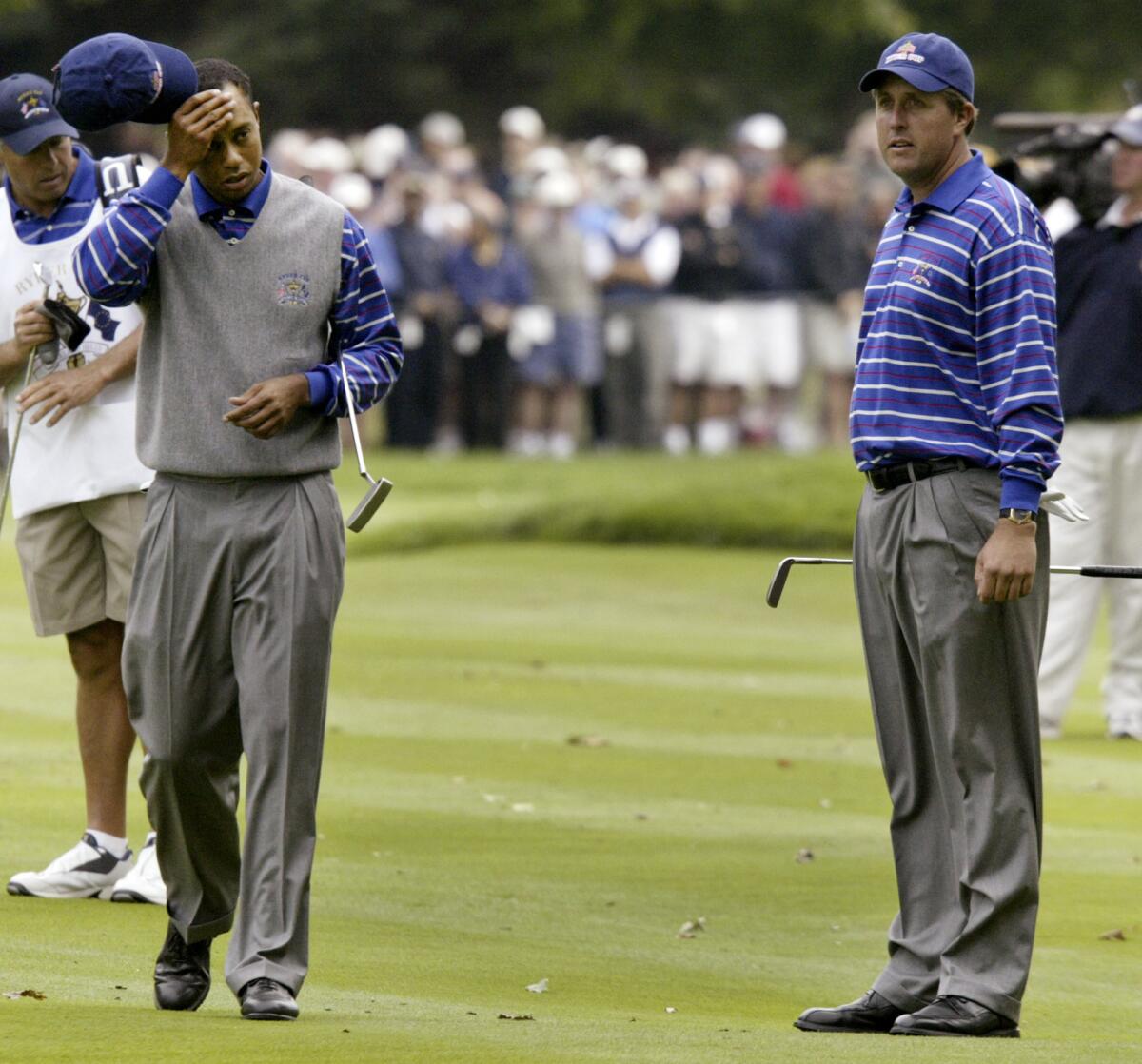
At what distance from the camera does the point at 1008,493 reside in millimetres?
5898

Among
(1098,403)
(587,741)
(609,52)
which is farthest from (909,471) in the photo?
(609,52)

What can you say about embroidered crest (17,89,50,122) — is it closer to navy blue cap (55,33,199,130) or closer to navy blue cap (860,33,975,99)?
navy blue cap (55,33,199,130)

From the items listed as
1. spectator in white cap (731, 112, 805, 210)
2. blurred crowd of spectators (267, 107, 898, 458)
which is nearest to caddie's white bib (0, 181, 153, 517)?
blurred crowd of spectators (267, 107, 898, 458)

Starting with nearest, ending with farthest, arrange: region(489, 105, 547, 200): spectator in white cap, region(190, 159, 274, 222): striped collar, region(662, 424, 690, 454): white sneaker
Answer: region(190, 159, 274, 222): striped collar → region(489, 105, 547, 200): spectator in white cap → region(662, 424, 690, 454): white sneaker

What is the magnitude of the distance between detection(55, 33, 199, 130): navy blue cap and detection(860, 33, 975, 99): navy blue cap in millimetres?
1594

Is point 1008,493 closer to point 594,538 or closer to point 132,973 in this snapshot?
point 132,973

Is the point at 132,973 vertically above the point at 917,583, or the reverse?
the point at 917,583

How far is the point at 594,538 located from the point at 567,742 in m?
8.91

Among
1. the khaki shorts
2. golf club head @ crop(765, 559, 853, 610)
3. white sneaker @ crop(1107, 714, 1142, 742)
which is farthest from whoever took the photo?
white sneaker @ crop(1107, 714, 1142, 742)

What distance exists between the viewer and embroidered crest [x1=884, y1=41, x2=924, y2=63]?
240 inches

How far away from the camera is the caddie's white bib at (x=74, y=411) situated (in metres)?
7.52

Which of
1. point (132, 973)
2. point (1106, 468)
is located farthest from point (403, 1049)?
point (1106, 468)

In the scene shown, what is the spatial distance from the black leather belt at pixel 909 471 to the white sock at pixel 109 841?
2770 mm

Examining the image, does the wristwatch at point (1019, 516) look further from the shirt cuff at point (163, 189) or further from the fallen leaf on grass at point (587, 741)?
the fallen leaf on grass at point (587, 741)
